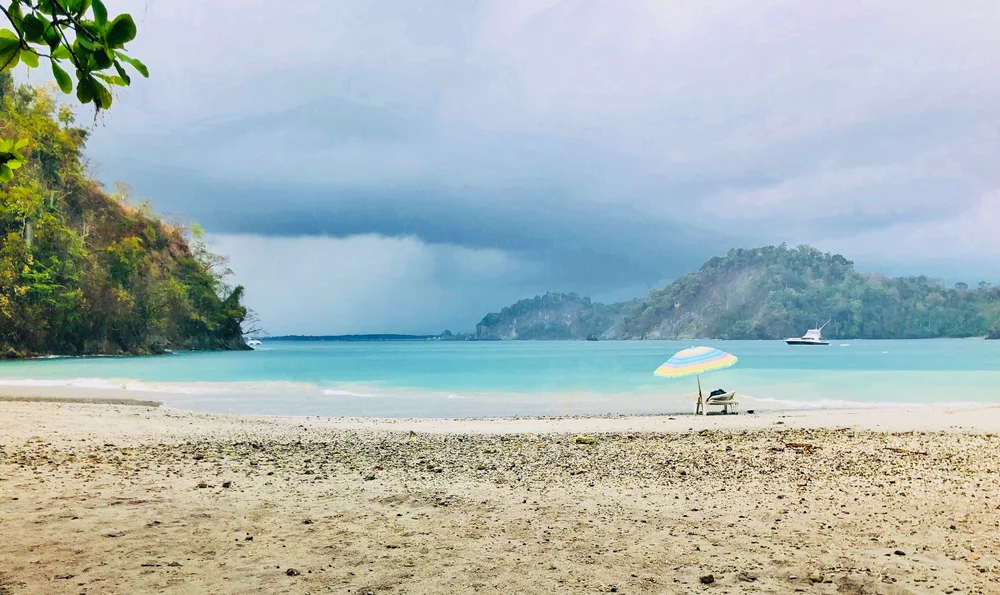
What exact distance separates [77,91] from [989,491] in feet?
26.6

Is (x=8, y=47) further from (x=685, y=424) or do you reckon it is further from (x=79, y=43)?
(x=685, y=424)

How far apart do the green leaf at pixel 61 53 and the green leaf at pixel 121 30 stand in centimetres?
20

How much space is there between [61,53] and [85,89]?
199 mm

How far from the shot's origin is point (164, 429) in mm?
13047

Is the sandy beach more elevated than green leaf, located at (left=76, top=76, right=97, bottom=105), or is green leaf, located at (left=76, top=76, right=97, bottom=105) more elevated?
green leaf, located at (left=76, top=76, right=97, bottom=105)

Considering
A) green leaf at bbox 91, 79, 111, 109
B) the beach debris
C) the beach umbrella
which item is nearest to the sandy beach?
the beach debris

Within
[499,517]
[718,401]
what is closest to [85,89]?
[499,517]

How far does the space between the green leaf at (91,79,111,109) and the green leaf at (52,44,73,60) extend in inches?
5.5

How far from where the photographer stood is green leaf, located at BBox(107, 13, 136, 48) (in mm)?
2416

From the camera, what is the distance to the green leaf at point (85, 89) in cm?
251

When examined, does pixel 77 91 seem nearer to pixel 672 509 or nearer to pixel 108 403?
pixel 672 509

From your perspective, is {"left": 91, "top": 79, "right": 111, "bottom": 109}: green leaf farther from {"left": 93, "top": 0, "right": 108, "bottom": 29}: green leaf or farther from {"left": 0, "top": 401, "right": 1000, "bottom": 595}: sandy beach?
{"left": 0, "top": 401, "right": 1000, "bottom": 595}: sandy beach

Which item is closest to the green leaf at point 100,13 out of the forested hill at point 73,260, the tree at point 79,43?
the tree at point 79,43

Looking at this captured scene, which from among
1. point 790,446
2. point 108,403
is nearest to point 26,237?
point 108,403
